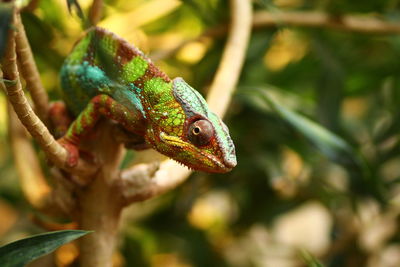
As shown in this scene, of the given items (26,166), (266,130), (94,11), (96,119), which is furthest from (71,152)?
(266,130)

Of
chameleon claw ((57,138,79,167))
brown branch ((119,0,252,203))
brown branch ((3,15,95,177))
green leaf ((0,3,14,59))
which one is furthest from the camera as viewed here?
brown branch ((119,0,252,203))

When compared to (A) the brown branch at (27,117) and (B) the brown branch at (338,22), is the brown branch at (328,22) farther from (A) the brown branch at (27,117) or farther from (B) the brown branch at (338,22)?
(A) the brown branch at (27,117)

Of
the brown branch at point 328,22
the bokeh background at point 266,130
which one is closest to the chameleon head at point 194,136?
the bokeh background at point 266,130

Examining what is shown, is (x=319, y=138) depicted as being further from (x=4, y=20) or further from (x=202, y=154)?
(x=4, y=20)

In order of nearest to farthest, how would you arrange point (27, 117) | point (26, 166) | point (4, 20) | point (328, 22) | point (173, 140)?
point (4, 20)
point (27, 117)
point (173, 140)
point (26, 166)
point (328, 22)

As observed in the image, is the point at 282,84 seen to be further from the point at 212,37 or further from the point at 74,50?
the point at 74,50

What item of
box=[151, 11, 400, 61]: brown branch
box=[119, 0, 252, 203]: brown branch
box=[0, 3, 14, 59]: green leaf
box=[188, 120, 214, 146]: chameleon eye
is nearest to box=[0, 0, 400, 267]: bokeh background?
box=[151, 11, 400, 61]: brown branch

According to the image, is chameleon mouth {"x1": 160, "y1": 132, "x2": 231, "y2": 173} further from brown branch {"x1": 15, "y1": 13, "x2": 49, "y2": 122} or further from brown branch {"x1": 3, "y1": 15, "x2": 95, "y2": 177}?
brown branch {"x1": 15, "y1": 13, "x2": 49, "y2": 122}
